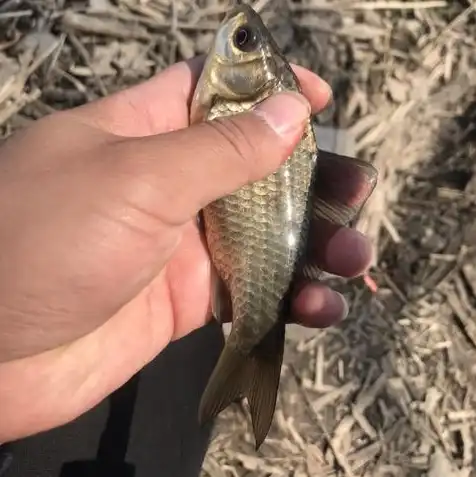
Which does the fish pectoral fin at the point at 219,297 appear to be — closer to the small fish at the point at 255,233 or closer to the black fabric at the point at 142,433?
the small fish at the point at 255,233

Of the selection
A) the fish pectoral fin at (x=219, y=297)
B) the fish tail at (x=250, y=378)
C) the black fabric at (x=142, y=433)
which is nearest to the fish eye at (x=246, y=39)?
the fish pectoral fin at (x=219, y=297)

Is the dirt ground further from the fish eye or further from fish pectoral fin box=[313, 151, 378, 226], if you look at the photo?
the fish eye

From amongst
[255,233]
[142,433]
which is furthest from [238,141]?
[142,433]

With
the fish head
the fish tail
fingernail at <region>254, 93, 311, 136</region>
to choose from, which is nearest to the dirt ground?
the fish tail

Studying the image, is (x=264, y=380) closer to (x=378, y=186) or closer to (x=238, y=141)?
(x=238, y=141)

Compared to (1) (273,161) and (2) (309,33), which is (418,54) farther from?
(1) (273,161)

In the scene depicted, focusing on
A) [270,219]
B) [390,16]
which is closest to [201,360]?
[270,219]
